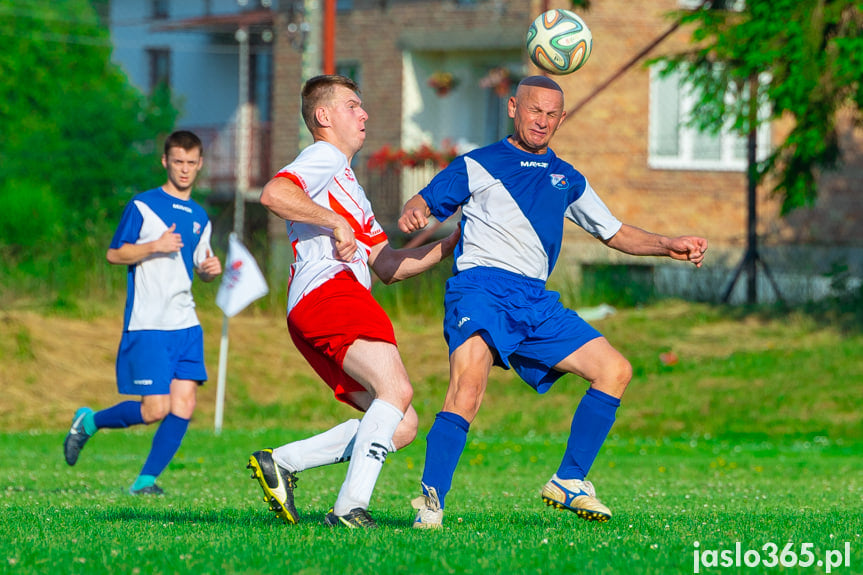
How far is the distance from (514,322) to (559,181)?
33.4 inches

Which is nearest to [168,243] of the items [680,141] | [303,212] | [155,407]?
[155,407]

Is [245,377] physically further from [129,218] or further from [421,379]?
[129,218]

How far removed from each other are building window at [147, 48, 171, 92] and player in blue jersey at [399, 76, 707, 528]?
37276mm

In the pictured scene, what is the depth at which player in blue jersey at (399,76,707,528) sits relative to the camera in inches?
267

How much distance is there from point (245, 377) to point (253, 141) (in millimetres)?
16436

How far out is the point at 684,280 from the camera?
82.7 ft

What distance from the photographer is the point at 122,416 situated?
9.87 metres

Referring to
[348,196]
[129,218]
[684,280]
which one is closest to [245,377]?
[684,280]

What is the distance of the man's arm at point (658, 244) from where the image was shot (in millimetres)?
7117

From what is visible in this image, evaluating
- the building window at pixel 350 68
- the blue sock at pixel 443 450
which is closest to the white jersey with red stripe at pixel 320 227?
the blue sock at pixel 443 450

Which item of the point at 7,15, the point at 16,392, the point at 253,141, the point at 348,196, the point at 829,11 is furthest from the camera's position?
the point at 7,15

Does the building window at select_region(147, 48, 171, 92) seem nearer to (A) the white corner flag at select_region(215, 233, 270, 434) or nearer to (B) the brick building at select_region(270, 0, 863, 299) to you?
(B) the brick building at select_region(270, 0, 863, 299)

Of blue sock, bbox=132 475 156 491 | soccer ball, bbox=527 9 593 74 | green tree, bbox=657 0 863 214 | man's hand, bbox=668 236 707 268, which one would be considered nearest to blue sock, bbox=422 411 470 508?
man's hand, bbox=668 236 707 268

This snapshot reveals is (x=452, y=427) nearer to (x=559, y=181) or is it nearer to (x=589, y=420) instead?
(x=589, y=420)
